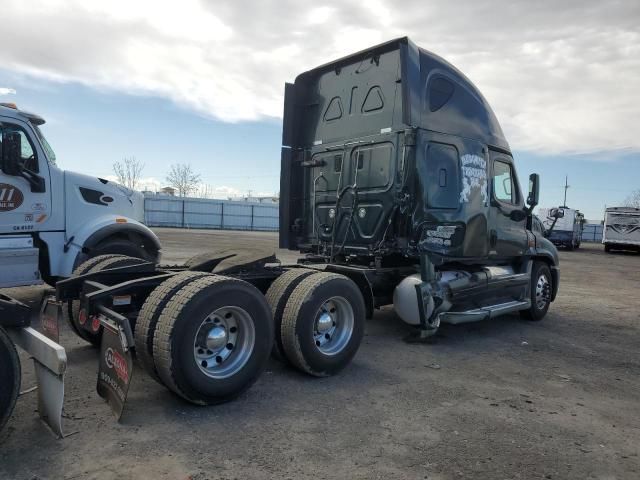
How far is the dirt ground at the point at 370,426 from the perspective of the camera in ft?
9.51

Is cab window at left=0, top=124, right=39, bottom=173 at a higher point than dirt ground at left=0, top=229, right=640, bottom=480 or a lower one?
higher

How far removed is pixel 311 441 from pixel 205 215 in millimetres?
41580

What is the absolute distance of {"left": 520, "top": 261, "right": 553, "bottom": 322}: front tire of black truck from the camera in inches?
308

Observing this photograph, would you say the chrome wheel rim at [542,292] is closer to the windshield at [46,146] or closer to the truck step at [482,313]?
the truck step at [482,313]

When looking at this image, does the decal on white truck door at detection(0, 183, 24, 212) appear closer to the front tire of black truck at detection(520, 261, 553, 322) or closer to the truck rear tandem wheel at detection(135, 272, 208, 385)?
the truck rear tandem wheel at detection(135, 272, 208, 385)

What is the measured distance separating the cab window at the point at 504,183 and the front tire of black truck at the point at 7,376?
629 centimetres

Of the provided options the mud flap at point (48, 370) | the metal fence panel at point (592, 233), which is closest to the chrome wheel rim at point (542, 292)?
the mud flap at point (48, 370)

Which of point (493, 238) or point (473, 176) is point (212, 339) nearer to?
point (473, 176)

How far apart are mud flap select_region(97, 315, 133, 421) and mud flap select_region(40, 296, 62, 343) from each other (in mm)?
652

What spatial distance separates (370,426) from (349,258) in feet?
11.2

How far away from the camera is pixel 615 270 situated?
18297mm

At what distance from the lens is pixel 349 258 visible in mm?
6746

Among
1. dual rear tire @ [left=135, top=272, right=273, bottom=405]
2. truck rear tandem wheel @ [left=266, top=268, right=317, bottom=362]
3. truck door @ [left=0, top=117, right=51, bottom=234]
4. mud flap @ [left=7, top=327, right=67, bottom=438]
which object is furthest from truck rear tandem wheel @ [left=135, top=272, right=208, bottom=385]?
truck door @ [left=0, top=117, right=51, bottom=234]

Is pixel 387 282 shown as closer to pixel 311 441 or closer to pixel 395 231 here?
pixel 395 231
